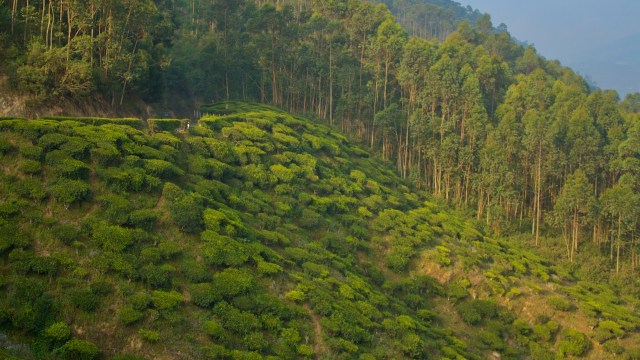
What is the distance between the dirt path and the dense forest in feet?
0.54

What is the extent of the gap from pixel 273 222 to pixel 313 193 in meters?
6.78

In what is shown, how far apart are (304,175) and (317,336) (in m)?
16.4

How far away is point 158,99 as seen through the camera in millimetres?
42125

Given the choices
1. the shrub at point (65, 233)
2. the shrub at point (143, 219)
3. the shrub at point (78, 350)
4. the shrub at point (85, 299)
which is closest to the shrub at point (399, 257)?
the shrub at point (143, 219)

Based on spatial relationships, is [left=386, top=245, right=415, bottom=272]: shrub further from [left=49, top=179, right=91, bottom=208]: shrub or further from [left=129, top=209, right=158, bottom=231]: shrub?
[left=49, top=179, right=91, bottom=208]: shrub

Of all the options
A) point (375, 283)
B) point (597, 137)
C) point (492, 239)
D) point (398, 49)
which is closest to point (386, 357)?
point (375, 283)

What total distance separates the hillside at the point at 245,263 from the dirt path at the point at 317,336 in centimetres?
6

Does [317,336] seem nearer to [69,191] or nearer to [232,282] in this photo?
[232,282]

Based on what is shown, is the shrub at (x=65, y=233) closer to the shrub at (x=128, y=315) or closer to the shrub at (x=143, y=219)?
the shrub at (x=143, y=219)

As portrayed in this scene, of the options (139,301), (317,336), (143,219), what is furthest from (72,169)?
(317,336)

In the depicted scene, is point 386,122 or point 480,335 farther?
point 386,122

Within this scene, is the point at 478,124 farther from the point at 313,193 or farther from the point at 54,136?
the point at 54,136

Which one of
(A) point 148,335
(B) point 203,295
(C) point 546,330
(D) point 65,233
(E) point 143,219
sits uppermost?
(E) point 143,219

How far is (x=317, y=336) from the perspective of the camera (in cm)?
2312
